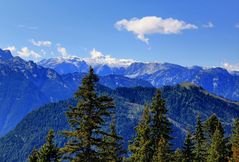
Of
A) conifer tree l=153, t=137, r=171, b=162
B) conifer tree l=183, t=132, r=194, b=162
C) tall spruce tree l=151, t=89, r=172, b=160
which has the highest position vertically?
tall spruce tree l=151, t=89, r=172, b=160

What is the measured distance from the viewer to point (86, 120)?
28453 millimetres

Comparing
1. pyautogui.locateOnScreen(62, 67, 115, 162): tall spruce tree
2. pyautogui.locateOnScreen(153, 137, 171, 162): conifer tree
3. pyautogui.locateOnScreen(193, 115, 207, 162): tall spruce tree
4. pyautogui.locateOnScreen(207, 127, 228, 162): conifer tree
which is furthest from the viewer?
pyautogui.locateOnScreen(193, 115, 207, 162): tall spruce tree

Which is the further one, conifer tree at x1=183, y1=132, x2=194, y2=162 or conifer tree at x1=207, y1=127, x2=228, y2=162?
conifer tree at x1=207, y1=127, x2=228, y2=162

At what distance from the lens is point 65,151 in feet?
92.9

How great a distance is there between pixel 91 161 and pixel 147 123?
68.1 feet

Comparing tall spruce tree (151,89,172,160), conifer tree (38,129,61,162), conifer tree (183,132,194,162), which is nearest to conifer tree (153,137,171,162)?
tall spruce tree (151,89,172,160)

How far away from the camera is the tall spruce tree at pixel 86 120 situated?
92.7ft

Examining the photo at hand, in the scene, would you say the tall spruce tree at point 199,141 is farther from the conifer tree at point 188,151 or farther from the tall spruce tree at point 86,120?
the tall spruce tree at point 86,120

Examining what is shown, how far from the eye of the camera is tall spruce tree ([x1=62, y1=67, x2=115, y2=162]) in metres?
28.2

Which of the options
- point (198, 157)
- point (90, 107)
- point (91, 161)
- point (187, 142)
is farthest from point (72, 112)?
point (198, 157)

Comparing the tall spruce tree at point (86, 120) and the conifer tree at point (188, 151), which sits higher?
the tall spruce tree at point (86, 120)

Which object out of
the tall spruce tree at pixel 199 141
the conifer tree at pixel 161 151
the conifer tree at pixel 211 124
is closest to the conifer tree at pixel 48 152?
the conifer tree at pixel 161 151

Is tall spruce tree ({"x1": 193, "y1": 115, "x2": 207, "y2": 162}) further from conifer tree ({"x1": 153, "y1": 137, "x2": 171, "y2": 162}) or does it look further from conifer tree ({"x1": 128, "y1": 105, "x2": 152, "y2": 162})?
conifer tree ({"x1": 128, "y1": 105, "x2": 152, "y2": 162})

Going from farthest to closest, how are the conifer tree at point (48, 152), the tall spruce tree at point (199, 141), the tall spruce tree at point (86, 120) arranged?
the tall spruce tree at point (199, 141)
the conifer tree at point (48, 152)
the tall spruce tree at point (86, 120)
